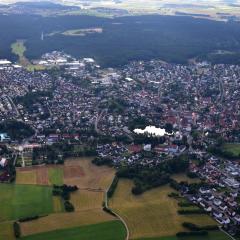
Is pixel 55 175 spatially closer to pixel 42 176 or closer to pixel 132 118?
pixel 42 176

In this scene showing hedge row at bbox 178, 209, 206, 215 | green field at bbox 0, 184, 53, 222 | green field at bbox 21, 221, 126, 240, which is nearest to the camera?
green field at bbox 21, 221, 126, 240

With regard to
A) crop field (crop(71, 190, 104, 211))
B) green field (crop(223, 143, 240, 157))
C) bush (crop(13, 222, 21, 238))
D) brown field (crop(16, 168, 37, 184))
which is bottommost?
green field (crop(223, 143, 240, 157))

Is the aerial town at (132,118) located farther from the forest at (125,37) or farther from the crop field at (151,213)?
the forest at (125,37)

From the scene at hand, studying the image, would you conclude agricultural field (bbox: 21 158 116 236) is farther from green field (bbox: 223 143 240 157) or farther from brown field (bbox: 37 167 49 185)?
green field (bbox: 223 143 240 157)

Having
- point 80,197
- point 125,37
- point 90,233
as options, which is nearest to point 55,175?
point 80,197

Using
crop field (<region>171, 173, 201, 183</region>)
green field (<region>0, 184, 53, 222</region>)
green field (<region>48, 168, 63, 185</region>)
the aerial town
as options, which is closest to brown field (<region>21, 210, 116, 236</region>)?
green field (<region>0, 184, 53, 222</region>)

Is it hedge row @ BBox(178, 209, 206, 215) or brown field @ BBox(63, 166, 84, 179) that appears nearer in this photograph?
hedge row @ BBox(178, 209, 206, 215)

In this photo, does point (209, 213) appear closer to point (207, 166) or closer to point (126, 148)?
point (207, 166)

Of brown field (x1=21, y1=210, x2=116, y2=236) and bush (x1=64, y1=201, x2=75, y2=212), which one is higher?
bush (x1=64, y1=201, x2=75, y2=212)
